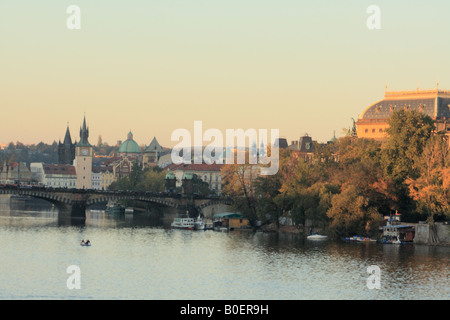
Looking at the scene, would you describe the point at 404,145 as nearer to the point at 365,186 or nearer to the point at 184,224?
the point at 365,186

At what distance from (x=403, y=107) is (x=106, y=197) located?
51.9 metres

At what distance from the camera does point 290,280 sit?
83.2 metres

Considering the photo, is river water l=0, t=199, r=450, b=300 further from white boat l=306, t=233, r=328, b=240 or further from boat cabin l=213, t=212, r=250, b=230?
boat cabin l=213, t=212, r=250, b=230

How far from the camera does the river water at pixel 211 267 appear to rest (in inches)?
2995

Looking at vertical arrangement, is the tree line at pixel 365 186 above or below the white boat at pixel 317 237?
above

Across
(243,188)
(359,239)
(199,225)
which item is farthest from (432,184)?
(199,225)

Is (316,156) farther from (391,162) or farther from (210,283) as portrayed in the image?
(210,283)

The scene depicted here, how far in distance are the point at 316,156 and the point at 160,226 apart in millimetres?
24987

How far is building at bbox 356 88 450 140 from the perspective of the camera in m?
173

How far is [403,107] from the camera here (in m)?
175

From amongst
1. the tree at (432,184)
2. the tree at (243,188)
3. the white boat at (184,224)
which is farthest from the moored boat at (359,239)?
the white boat at (184,224)

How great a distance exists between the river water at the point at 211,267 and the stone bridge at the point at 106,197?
1357 inches

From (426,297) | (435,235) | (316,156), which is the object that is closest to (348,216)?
(435,235)

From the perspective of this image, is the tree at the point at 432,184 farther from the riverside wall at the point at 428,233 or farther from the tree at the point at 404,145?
the tree at the point at 404,145
